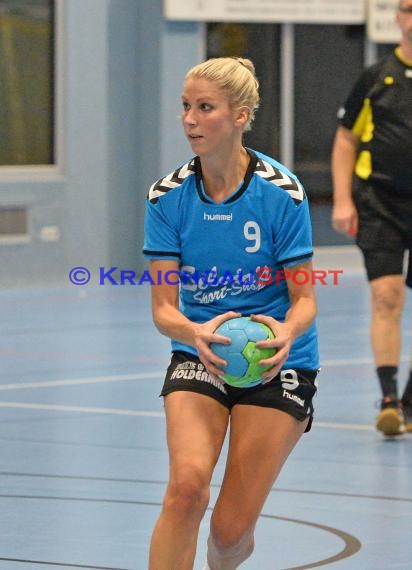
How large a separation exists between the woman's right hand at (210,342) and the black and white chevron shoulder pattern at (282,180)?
1.63ft

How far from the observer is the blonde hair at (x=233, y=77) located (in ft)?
17.2

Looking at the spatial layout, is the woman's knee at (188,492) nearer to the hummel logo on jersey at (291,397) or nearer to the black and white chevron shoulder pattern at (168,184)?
the hummel logo on jersey at (291,397)

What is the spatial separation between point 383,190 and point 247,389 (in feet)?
12.4

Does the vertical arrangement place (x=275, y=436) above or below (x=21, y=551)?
above

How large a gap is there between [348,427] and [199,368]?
3.93 metres

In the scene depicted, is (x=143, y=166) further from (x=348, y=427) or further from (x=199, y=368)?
(x=199, y=368)

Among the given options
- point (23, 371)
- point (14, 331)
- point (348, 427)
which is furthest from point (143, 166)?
point (348, 427)

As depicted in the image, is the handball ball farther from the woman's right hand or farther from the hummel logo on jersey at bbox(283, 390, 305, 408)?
the hummel logo on jersey at bbox(283, 390, 305, 408)

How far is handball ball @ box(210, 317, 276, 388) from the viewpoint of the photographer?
5.11 metres

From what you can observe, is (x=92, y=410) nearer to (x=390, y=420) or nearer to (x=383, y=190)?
(x=390, y=420)

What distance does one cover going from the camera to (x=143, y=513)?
7020 mm

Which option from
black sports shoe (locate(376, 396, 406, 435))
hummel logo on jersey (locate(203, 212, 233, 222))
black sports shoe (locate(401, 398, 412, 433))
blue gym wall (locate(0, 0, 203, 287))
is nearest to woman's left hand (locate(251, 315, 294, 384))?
hummel logo on jersey (locate(203, 212, 233, 222))

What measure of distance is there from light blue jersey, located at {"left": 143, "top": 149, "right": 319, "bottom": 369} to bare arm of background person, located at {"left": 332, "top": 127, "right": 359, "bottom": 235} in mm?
3423

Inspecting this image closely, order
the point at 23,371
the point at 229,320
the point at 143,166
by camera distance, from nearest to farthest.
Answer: the point at 229,320
the point at 23,371
the point at 143,166
